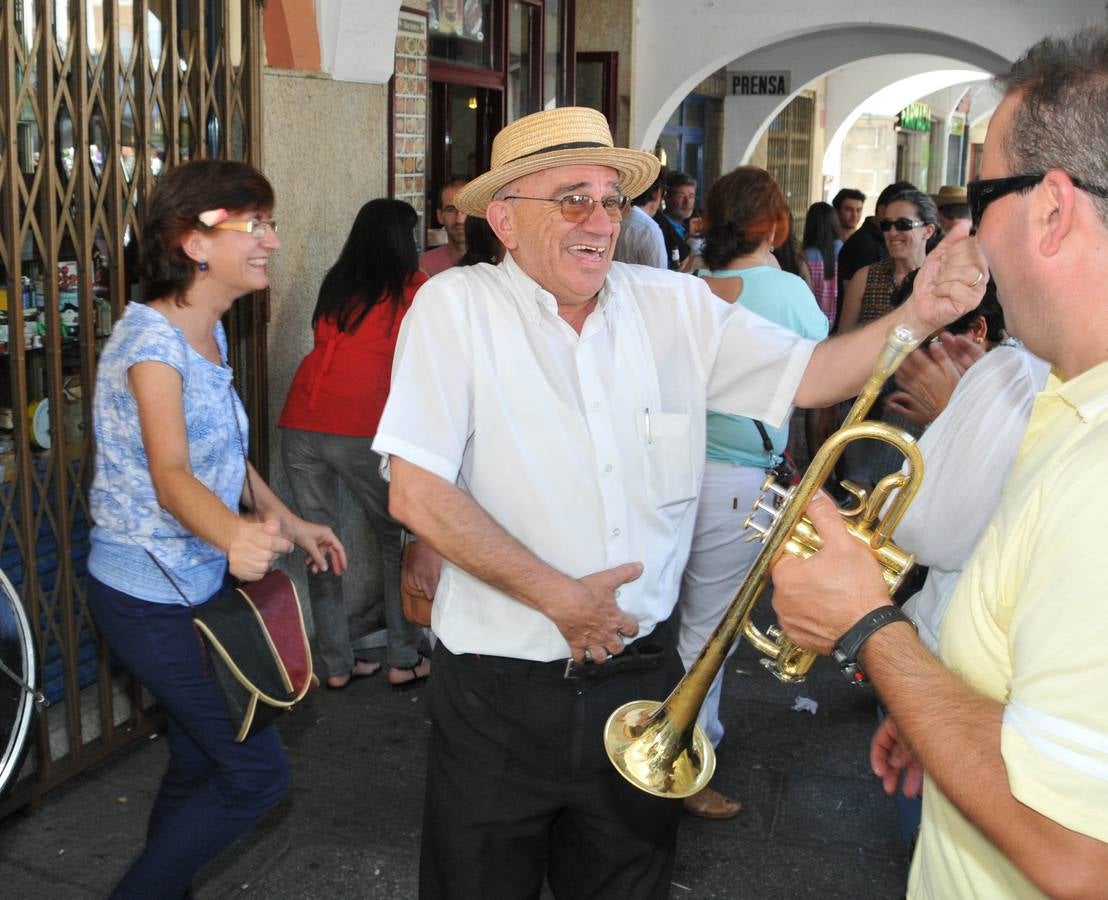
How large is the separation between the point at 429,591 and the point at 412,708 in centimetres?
197

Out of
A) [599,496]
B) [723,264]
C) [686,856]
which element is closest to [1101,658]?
[599,496]

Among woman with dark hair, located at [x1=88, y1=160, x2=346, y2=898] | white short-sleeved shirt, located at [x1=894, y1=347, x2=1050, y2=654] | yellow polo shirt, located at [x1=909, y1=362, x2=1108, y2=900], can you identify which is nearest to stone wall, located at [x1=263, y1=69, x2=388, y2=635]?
woman with dark hair, located at [x1=88, y1=160, x2=346, y2=898]

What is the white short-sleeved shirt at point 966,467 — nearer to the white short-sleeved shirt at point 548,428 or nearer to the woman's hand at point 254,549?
the white short-sleeved shirt at point 548,428

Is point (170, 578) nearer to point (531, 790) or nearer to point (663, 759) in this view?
point (531, 790)

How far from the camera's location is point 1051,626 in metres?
1.31

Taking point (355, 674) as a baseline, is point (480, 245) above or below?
above

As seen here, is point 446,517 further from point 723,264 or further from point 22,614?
point 723,264

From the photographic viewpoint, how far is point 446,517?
2.51 m

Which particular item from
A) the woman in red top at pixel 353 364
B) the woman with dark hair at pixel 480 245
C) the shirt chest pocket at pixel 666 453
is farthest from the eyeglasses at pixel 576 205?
the woman with dark hair at pixel 480 245

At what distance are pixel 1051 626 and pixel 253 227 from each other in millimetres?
2515

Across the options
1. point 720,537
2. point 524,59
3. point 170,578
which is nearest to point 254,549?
point 170,578

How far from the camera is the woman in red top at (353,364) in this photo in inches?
192

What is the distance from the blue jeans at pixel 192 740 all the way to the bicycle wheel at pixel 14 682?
18 centimetres

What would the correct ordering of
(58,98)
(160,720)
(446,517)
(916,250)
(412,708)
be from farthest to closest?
(916,250), (412,708), (160,720), (58,98), (446,517)
